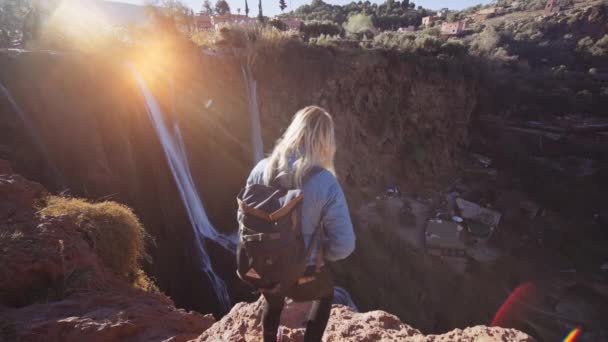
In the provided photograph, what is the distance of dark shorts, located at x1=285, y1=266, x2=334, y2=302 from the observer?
159cm

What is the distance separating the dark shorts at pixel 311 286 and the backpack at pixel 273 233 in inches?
4.9

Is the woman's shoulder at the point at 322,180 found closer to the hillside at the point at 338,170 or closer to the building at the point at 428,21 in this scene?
the hillside at the point at 338,170

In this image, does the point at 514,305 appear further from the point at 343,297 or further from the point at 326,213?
the point at 326,213

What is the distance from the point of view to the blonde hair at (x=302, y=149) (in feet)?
4.61

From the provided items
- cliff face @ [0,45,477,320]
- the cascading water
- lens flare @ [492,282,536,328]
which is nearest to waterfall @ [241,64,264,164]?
the cascading water

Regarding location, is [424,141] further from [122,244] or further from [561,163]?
[122,244]

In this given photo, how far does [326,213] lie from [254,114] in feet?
41.7

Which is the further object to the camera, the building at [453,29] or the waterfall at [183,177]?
the building at [453,29]

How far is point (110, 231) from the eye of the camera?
3953mm

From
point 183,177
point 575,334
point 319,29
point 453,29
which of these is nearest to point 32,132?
point 183,177

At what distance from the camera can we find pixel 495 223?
45.3 feet

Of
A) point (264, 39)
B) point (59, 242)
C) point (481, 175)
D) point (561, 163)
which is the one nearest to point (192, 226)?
point (59, 242)

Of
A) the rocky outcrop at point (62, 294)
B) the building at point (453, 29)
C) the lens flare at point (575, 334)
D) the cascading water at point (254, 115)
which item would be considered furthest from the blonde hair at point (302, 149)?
the building at point (453, 29)

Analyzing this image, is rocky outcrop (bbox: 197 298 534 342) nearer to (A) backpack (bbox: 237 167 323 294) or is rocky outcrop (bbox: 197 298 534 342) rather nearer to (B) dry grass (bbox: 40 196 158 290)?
(A) backpack (bbox: 237 167 323 294)
